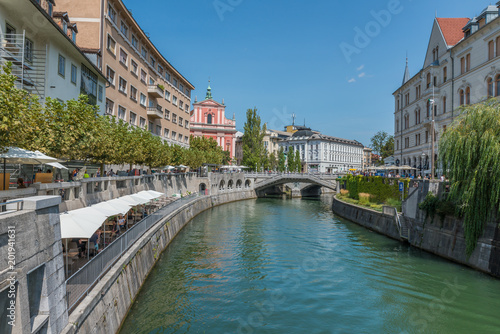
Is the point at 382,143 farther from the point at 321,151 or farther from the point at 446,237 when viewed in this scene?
the point at 446,237

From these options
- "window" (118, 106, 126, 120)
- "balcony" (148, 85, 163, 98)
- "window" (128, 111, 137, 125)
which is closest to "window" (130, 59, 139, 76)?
"balcony" (148, 85, 163, 98)

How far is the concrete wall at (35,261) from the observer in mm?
5855

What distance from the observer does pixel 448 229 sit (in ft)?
66.8

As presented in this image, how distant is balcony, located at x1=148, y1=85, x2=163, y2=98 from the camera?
45406 mm

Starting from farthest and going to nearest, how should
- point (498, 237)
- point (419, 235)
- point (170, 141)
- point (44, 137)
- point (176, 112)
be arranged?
1. point (176, 112)
2. point (170, 141)
3. point (419, 235)
4. point (498, 237)
5. point (44, 137)

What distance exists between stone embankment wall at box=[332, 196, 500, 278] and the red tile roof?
2468 cm

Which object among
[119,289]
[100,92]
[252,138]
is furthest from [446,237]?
[252,138]

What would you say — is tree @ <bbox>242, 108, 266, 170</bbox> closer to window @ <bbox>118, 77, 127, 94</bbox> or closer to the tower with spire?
the tower with spire

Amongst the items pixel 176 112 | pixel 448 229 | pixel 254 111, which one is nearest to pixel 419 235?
pixel 448 229

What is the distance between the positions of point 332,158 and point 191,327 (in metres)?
115

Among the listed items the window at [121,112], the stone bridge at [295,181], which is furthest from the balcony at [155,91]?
the stone bridge at [295,181]

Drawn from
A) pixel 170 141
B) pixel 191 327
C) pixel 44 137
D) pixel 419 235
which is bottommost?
pixel 191 327

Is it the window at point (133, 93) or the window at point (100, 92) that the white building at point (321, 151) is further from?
the window at point (100, 92)

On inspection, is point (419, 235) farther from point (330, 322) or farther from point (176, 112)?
point (176, 112)
